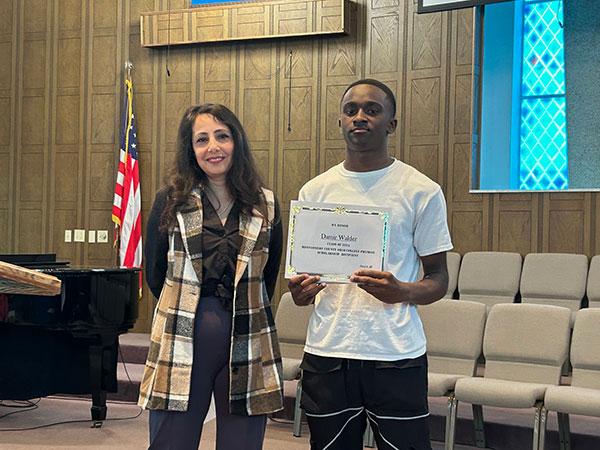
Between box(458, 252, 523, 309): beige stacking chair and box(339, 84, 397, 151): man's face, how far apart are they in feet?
14.9

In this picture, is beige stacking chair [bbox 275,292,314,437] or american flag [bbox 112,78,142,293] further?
american flag [bbox 112,78,142,293]

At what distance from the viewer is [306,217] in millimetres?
2354

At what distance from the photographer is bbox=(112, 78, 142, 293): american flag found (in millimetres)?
8164

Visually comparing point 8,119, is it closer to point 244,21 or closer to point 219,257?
point 244,21

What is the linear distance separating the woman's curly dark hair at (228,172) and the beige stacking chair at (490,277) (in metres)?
4.52

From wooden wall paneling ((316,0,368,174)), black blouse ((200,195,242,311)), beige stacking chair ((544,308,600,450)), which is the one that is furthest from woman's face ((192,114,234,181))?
wooden wall paneling ((316,0,368,174))

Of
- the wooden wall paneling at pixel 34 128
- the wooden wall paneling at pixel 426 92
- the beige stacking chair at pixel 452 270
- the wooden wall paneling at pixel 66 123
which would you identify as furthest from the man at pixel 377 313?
the wooden wall paneling at pixel 34 128

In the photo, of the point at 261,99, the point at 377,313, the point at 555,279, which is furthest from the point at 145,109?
the point at 377,313

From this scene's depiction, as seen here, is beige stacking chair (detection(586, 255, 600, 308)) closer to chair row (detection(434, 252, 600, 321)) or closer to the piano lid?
chair row (detection(434, 252, 600, 321))

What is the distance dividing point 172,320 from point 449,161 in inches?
211

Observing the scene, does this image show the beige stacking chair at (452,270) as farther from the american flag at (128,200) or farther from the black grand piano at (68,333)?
the american flag at (128,200)

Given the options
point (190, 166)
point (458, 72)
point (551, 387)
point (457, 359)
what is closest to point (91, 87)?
point (458, 72)

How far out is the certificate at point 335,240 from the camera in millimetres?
2281

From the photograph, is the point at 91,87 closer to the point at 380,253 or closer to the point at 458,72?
the point at 458,72
